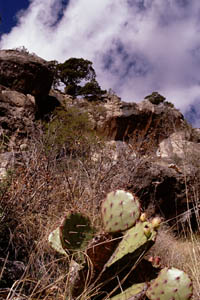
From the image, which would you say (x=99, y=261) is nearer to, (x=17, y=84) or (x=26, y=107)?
(x=26, y=107)

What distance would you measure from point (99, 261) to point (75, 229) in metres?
0.22

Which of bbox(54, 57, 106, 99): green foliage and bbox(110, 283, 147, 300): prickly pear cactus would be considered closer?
bbox(110, 283, 147, 300): prickly pear cactus

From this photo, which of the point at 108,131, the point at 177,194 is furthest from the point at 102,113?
the point at 177,194

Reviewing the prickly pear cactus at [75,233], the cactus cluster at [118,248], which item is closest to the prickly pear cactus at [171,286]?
the cactus cluster at [118,248]

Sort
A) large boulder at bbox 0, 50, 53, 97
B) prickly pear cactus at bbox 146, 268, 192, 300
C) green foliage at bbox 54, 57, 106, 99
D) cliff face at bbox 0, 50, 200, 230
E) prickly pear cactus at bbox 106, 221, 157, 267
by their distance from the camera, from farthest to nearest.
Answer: green foliage at bbox 54, 57, 106, 99 < large boulder at bbox 0, 50, 53, 97 < cliff face at bbox 0, 50, 200, 230 < prickly pear cactus at bbox 106, 221, 157, 267 < prickly pear cactus at bbox 146, 268, 192, 300

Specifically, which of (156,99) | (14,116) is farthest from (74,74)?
(14,116)

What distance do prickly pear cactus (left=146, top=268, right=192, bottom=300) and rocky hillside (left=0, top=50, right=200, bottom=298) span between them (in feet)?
2.90

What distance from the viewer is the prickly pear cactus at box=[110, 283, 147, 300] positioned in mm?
1521

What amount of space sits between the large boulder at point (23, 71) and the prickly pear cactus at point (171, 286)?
26.9ft

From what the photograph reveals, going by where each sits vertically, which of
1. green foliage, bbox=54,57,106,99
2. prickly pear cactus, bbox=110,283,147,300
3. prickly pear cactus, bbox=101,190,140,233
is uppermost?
green foliage, bbox=54,57,106,99

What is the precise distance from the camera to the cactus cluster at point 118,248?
59.8 inches

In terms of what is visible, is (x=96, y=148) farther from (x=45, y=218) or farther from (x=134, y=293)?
(x=134, y=293)

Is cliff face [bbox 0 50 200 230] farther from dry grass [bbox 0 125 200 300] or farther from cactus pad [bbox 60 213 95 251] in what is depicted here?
cactus pad [bbox 60 213 95 251]

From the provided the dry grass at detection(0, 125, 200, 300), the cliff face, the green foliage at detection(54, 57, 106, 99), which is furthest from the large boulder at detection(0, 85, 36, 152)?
the green foliage at detection(54, 57, 106, 99)
